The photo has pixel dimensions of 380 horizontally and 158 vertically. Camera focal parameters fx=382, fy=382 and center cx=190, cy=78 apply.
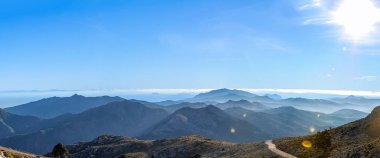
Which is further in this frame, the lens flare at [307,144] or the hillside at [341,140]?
the lens flare at [307,144]

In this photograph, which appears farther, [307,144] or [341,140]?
[307,144]

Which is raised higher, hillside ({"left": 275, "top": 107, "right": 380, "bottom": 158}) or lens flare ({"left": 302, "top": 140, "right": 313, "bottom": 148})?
hillside ({"left": 275, "top": 107, "right": 380, "bottom": 158})

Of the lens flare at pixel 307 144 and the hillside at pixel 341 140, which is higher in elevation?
the hillside at pixel 341 140

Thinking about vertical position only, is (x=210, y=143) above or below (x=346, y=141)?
below

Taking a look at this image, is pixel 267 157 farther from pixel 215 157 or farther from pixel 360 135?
pixel 215 157

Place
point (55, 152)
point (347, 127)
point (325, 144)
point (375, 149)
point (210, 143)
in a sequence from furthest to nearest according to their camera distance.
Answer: point (210, 143)
point (55, 152)
point (347, 127)
point (325, 144)
point (375, 149)

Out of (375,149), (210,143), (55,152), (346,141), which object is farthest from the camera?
(210,143)

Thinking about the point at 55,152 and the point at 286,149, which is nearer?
the point at 286,149

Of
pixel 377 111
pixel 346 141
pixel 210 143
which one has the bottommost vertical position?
pixel 210 143

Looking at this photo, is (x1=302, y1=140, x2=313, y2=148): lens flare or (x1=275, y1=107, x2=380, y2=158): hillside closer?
(x1=275, y1=107, x2=380, y2=158): hillside

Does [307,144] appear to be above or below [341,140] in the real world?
below

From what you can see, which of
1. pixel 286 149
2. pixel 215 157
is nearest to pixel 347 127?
pixel 286 149
